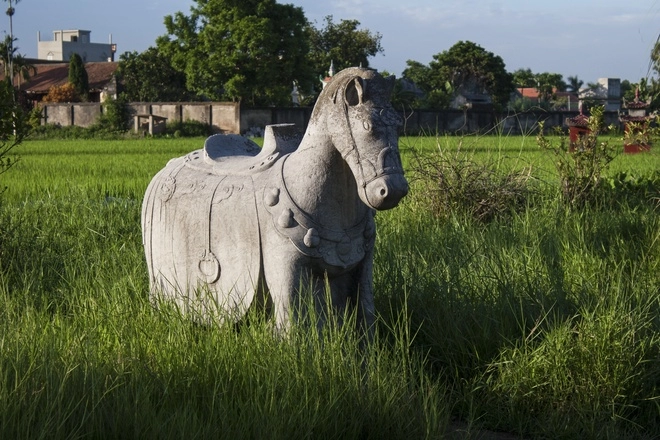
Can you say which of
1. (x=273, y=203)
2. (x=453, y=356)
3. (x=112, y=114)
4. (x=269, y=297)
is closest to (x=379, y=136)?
(x=273, y=203)

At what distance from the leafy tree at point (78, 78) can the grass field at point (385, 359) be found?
4430cm

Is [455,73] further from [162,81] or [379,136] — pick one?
[379,136]

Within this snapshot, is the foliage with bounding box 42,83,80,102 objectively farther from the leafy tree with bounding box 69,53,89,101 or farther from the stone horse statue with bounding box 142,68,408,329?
the stone horse statue with bounding box 142,68,408,329

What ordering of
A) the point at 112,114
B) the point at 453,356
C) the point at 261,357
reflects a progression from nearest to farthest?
1. the point at 261,357
2. the point at 453,356
3. the point at 112,114

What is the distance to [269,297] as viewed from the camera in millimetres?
3660

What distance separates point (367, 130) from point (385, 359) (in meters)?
0.74

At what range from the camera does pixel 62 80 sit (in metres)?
51.5

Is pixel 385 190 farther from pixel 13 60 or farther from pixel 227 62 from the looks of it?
pixel 13 60

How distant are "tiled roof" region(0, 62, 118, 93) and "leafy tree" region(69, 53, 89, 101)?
97cm

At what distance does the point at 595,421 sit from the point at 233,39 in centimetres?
3657

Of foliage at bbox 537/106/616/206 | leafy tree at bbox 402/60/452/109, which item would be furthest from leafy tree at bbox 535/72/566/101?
foliage at bbox 537/106/616/206

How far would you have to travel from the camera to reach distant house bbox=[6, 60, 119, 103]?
4965 centimetres

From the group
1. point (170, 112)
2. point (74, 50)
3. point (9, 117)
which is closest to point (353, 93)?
point (9, 117)

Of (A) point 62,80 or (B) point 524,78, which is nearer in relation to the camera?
(A) point 62,80
